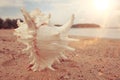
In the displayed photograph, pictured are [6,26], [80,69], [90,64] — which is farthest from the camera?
Answer: [6,26]

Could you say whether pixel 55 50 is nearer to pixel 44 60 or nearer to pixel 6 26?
pixel 44 60

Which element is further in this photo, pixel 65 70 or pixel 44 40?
pixel 65 70

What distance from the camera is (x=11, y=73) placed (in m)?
3.27

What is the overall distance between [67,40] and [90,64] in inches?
34.8

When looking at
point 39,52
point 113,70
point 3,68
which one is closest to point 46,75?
point 39,52

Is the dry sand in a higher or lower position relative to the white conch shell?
lower

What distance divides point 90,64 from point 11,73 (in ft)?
4.08

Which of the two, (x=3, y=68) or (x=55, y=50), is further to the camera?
(x=3, y=68)

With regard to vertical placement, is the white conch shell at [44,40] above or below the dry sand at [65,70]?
above

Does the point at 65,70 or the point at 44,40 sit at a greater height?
the point at 44,40

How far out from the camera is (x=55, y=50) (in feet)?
10.1

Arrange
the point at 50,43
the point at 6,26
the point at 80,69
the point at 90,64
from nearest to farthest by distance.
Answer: the point at 50,43
the point at 80,69
the point at 90,64
the point at 6,26

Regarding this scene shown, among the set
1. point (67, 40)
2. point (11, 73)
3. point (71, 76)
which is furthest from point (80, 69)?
point (11, 73)

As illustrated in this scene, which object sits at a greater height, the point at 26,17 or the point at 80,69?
the point at 26,17
